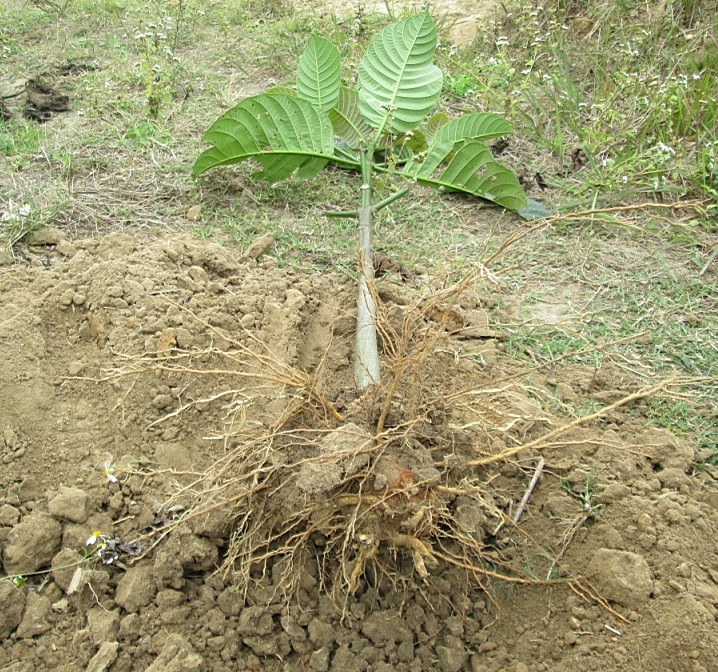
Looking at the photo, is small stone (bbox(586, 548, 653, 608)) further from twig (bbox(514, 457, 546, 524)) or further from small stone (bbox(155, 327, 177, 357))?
small stone (bbox(155, 327, 177, 357))

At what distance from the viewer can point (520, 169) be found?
284cm

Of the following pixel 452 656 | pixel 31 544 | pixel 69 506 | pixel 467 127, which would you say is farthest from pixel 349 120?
pixel 452 656

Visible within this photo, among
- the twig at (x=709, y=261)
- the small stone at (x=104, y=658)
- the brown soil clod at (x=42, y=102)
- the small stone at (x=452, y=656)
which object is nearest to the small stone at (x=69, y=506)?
the small stone at (x=104, y=658)

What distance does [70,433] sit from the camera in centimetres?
170

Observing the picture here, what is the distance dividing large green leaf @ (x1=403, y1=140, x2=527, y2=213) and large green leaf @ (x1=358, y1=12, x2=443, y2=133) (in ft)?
0.55

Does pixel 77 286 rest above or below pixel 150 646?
above

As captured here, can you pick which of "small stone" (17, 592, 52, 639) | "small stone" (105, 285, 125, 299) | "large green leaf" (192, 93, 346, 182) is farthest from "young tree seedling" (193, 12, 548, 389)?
"small stone" (17, 592, 52, 639)

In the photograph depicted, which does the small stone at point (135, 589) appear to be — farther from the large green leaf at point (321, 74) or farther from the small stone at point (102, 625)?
the large green leaf at point (321, 74)

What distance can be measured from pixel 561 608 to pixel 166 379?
1064 mm

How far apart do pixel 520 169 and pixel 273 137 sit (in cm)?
102

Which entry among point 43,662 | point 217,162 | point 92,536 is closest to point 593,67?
point 217,162

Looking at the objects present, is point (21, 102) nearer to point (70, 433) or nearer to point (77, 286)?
point (77, 286)

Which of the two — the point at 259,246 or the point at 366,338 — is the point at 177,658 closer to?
the point at 366,338

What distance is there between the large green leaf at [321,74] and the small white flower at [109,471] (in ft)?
4.96
